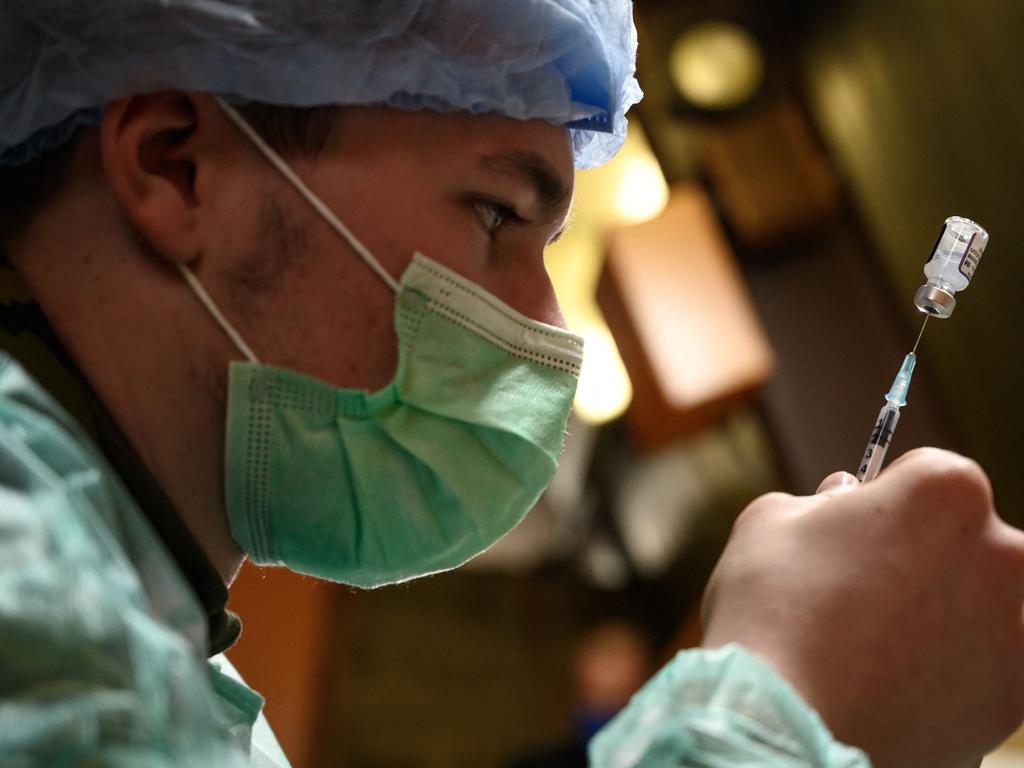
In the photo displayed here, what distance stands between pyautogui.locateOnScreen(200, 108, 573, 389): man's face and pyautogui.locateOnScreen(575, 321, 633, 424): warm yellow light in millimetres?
2384

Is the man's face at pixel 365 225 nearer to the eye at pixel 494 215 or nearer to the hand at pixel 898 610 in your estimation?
the eye at pixel 494 215

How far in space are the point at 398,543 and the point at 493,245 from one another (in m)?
0.29

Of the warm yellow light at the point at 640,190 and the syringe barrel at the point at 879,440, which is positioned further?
the warm yellow light at the point at 640,190

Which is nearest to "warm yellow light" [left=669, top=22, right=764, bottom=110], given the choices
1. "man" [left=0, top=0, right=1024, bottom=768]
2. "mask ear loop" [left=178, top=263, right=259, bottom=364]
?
"man" [left=0, top=0, right=1024, bottom=768]

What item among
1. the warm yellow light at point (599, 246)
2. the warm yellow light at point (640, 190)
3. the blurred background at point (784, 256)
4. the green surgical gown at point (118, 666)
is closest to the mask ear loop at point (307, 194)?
the green surgical gown at point (118, 666)

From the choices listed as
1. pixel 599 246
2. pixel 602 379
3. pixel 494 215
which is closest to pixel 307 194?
pixel 494 215

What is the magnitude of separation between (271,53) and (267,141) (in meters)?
0.08

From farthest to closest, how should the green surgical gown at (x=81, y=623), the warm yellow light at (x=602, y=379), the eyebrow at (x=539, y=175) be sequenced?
the warm yellow light at (x=602, y=379) < the eyebrow at (x=539, y=175) < the green surgical gown at (x=81, y=623)

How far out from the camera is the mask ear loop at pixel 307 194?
1064mm

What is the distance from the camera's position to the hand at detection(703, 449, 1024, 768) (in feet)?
2.84

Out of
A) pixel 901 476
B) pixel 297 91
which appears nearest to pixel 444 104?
pixel 297 91

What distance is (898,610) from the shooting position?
886 mm

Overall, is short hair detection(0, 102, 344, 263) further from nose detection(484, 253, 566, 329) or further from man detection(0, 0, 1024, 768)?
nose detection(484, 253, 566, 329)

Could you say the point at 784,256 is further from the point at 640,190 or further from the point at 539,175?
the point at 539,175
